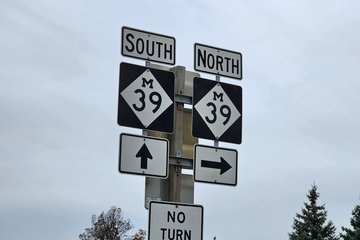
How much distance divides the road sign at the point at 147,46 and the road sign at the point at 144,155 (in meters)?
0.88

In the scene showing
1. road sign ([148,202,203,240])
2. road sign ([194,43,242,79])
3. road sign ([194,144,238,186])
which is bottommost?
road sign ([148,202,203,240])

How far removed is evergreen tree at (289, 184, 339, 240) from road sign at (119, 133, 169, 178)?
3250 cm

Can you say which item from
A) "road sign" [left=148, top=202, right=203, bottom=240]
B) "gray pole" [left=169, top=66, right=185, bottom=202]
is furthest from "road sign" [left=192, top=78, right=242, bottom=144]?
"road sign" [left=148, top=202, right=203, bottom=240]

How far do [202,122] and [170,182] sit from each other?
68 centimetres

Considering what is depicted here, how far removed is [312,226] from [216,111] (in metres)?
33.3

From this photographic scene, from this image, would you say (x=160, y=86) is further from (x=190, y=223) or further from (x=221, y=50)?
(x=190, y=223)

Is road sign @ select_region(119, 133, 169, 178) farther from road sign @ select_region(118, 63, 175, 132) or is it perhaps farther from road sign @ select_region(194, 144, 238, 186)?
road sign @ select_region(194, 144, 238, 186)

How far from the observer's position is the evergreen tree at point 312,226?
38.4 m

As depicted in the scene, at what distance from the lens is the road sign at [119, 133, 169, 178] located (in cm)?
629

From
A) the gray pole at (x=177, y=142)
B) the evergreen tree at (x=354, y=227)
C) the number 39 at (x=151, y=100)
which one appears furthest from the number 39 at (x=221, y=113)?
the evergreen tree at (x=354, y=227)

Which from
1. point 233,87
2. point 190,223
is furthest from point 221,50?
point 190,223

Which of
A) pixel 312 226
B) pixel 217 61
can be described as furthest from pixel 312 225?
pixel 217 61

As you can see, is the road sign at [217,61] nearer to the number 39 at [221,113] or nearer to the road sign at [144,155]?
the number 39 at [221,113]

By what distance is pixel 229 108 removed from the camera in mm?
7016
